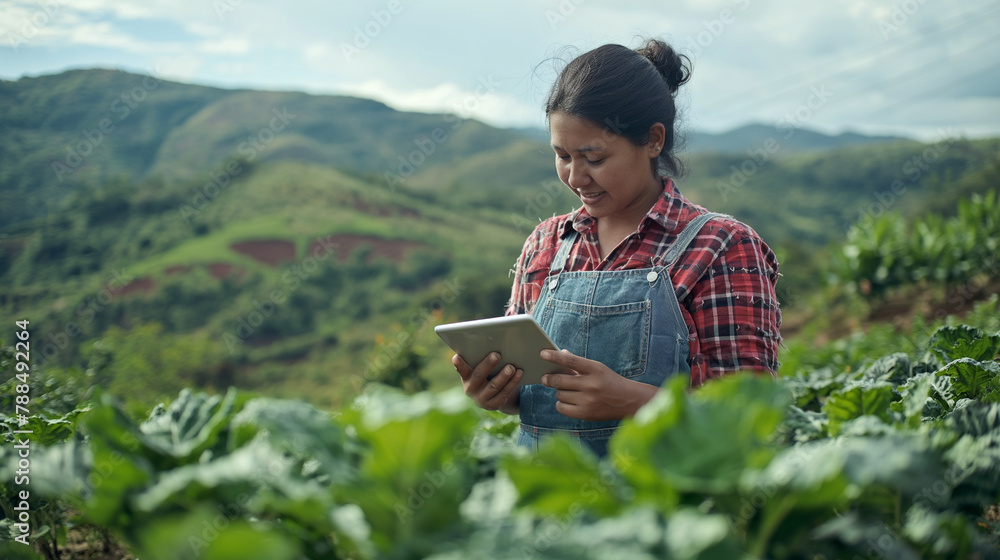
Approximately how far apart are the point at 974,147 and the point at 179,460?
3336 centimetres

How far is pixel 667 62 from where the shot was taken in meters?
2.04

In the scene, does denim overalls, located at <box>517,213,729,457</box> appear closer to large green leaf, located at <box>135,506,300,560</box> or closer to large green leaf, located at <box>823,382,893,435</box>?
large green leaf, located at <box>823,382,893,435</box>

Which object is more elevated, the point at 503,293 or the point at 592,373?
the point at 592,373

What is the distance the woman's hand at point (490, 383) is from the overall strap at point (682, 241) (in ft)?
1.59

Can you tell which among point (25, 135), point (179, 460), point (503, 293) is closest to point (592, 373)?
point (179, 460)

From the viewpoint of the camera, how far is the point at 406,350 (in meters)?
6.59

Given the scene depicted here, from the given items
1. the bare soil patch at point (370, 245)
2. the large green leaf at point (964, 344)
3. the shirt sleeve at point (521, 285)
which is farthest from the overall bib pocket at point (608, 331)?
the bare soil patch at point (370, 245)

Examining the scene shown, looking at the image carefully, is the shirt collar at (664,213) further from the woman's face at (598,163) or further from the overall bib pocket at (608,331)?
the overall bib pocket at (608,331)

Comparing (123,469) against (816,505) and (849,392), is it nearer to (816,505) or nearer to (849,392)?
(816,505)

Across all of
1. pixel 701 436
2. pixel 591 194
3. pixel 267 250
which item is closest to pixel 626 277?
pixel 591 194

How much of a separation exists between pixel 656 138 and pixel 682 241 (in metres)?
0.35

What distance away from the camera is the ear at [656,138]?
1.88m

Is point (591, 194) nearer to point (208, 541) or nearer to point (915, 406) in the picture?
point (915, 406)

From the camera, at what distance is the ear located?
1.88 metres
